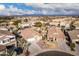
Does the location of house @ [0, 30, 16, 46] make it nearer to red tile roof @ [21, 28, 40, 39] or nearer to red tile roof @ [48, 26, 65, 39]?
red tile roof @ [21, 28, 40, 39]

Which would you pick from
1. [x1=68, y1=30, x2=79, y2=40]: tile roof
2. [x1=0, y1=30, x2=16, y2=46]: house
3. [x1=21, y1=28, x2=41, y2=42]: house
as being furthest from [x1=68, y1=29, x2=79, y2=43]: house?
[x1=0, y1=30, x2=16, y2=46]: house

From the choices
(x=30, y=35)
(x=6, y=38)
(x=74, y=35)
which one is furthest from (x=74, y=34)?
(x=6, y=38)

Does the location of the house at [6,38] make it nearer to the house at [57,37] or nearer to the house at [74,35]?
the house at [57,37]

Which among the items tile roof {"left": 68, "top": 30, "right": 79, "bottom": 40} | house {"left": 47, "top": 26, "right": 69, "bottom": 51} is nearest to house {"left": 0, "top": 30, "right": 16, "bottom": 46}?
house {"left": 47, "top": 26, "right": 69, "bottom": 51}

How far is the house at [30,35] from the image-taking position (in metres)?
1.38

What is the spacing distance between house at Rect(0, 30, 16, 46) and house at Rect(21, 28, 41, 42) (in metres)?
0.10

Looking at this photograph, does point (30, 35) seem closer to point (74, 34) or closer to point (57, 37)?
point (57, 37)

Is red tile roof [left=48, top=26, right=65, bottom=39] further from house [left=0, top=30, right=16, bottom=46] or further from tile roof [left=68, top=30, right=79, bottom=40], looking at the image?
house [left=0, top=30, right=16, bottom=46]

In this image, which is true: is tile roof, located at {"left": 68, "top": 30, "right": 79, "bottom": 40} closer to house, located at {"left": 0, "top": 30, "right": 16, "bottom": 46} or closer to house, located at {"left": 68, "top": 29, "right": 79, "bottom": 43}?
house, located at {"left": 68, "top": 29, "right": 79, "bottom": 43}

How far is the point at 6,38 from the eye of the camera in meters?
1.38

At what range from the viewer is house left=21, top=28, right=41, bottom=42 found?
4.53 ft

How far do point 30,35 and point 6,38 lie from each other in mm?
214

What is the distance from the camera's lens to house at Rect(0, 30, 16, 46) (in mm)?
1372

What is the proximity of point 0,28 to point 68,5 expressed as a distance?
0.64m
